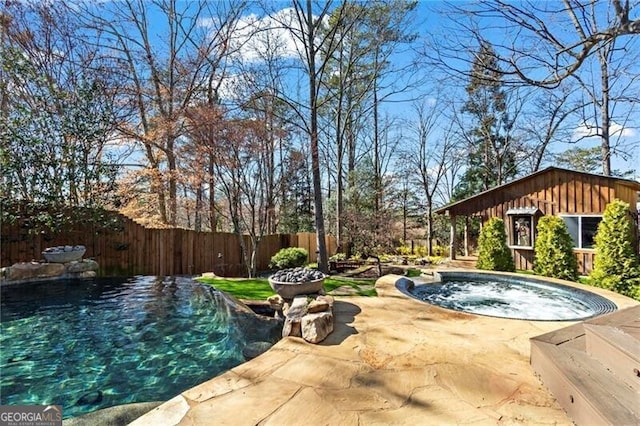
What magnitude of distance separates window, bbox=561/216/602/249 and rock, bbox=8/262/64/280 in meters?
14.3

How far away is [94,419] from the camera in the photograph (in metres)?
2.46

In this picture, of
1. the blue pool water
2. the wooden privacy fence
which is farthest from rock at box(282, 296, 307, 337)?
the wooden privacy fence

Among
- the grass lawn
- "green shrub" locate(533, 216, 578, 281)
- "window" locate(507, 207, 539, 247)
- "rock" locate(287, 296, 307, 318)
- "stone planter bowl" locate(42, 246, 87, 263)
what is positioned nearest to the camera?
"rock" locate(287, 296, 307, 318)

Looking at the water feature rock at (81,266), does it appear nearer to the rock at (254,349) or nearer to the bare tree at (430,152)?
the rock at (254,349)

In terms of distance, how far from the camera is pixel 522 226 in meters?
11.4

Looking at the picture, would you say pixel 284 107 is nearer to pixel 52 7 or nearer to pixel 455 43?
pixel 52 7

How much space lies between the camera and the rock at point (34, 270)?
6.86 metres

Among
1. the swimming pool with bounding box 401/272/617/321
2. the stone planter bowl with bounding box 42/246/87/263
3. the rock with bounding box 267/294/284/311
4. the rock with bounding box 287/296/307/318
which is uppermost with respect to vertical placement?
the stone planter bowl with bounding box 42/246/87/263

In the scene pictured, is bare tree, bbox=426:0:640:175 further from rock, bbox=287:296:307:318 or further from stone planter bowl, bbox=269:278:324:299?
stone planter bowl, bbox=269:278:324:299

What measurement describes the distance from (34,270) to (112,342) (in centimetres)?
473

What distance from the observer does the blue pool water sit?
123 inches

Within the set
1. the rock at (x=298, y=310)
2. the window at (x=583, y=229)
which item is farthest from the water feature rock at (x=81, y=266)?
the window at (x=583, y=229)

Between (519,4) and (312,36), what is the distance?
682 centimetres

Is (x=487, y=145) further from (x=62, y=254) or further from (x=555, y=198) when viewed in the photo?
(x=62, y=254)
